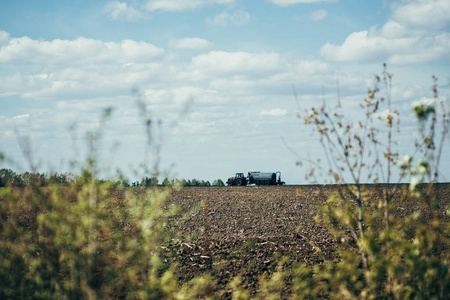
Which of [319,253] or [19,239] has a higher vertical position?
[19,239]

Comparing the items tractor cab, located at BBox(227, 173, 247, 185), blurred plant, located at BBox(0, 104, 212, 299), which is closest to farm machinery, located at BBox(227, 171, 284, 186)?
tractor cab, located at BBox(227, 173, 247, 185)

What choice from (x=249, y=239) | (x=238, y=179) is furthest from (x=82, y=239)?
(x=238, y=179)

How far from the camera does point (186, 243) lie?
7.96m

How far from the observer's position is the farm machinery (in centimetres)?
2716

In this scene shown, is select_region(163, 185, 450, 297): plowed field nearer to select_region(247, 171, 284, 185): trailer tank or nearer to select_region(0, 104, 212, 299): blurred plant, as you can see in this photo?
select_region(0, 104, 212, 299): blurred plant

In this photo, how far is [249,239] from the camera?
301 inches

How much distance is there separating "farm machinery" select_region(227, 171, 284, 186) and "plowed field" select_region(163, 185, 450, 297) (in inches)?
569

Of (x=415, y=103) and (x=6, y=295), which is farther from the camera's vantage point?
(x=6, y=295)

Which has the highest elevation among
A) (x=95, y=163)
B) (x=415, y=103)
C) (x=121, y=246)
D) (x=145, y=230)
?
(x=415, y=103)

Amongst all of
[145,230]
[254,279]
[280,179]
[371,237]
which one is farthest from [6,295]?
[280,179]

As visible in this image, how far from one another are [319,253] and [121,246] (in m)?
3.48

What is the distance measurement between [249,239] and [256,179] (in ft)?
65.6

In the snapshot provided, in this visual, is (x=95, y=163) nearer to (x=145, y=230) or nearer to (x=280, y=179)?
(x=145, y=230)

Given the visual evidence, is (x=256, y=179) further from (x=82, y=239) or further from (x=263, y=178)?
(x=82, y=239)
